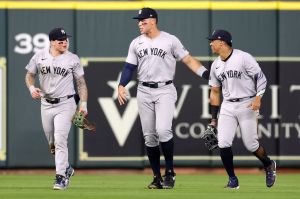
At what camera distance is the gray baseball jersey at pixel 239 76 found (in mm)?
12945

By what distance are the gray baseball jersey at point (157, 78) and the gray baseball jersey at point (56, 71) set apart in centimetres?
72

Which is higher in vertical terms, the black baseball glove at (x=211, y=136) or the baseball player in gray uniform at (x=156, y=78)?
the baseball player in gray uniform at (x=156, y=78)

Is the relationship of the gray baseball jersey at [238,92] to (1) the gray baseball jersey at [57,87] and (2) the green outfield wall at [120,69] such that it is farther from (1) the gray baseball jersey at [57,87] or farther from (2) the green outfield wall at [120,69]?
(2) the green outfield wall at [120,69]

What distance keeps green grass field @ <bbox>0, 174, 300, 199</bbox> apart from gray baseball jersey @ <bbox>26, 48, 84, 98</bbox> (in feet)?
3.77

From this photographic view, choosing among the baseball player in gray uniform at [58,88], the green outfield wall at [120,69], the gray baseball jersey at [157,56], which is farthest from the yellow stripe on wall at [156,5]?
the gray baseball jersey at [157,56]

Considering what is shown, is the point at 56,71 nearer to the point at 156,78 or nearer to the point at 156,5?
the point at 156,78

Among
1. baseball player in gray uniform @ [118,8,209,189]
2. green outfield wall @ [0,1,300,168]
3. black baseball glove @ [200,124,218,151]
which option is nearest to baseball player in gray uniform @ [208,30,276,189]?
baseball player in gray uniform @ [118,8,209,189]

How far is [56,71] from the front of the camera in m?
13.2

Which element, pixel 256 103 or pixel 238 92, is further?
pixel 238 92

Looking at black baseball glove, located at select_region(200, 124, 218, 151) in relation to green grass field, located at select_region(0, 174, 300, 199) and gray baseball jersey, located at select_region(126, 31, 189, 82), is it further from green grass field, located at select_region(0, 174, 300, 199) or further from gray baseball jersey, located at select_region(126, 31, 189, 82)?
gray baseball jersey, located at select_region(126, 31, 189, 82)

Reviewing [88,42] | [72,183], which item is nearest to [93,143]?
[88,42]

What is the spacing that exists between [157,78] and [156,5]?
4395mm

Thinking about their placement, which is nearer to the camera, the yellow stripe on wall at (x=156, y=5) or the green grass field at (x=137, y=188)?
the green grass field at (x=137, y=188)

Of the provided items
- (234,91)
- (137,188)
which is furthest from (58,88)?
(234,91)
